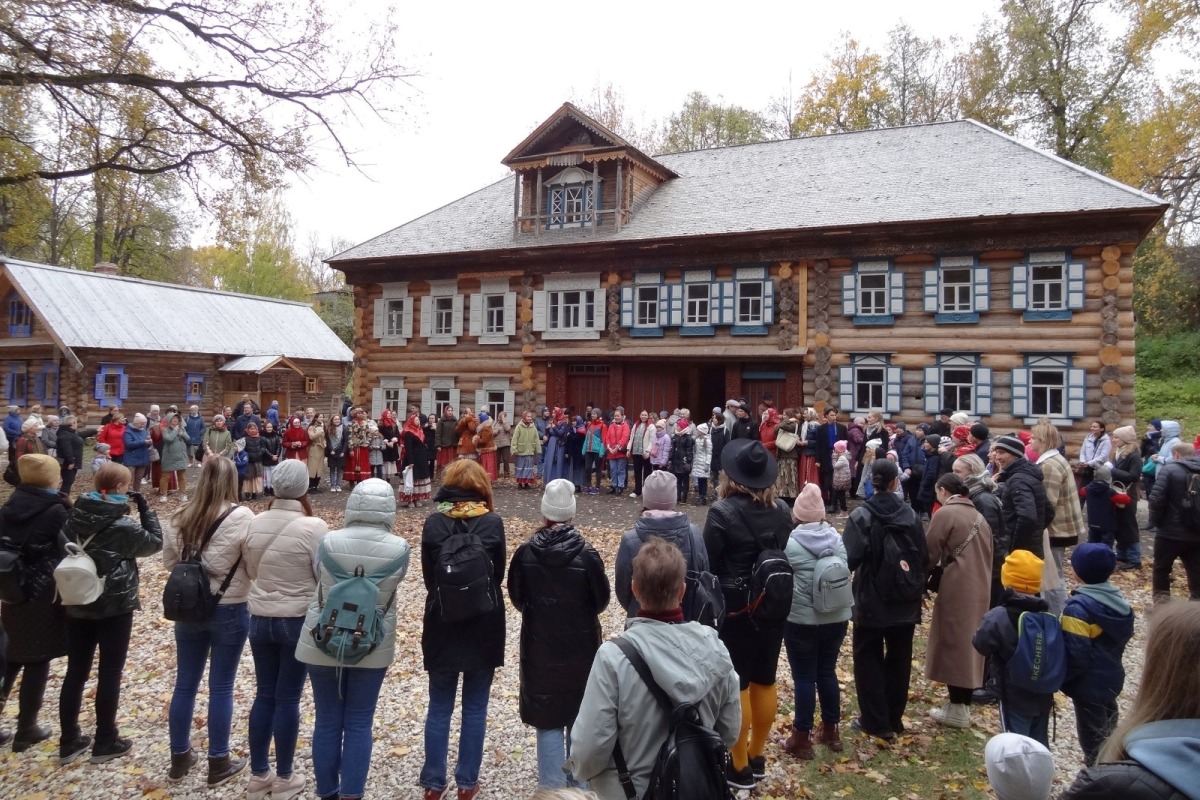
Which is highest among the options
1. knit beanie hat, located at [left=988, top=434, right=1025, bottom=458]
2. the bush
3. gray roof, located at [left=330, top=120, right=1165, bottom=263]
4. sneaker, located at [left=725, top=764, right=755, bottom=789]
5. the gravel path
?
gray roof, located at [left=330, top=120, right=1165, bottom=263]

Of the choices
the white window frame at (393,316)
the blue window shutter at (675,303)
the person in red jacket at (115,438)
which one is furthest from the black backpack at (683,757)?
the white window frame at (393,316)

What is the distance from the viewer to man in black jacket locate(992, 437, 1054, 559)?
589cm

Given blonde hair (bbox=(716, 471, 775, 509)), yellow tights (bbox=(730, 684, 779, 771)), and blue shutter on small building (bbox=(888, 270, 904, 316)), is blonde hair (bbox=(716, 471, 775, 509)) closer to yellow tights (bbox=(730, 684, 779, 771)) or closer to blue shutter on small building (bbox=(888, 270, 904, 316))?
yellow tights (bbox=(730, 684, 779, 771))

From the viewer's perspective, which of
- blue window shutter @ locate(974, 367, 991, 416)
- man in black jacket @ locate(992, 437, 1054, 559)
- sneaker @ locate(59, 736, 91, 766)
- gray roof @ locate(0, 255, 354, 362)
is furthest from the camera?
gray roof @ locate(0, 255, 354, 362)

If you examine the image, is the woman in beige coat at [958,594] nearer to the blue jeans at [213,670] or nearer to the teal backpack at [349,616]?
the teal backpack at [349,616]

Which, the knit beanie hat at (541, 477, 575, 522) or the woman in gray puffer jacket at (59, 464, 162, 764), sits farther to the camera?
the woman in gray puffer jacket at (59, 464, 162, 764)

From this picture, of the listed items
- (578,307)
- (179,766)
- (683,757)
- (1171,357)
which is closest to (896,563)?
(683,757)

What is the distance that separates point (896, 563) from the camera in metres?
4.96

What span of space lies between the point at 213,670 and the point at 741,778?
10.9ft

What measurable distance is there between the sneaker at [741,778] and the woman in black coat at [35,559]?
14.3 ft

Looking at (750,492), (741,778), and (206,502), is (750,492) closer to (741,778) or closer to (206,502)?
(741,778)

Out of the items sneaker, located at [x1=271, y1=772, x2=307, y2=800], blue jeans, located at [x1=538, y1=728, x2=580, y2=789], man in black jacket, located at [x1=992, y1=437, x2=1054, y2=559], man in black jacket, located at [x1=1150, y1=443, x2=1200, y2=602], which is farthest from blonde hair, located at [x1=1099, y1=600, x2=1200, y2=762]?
man in black jacket, located at [x1=1150, y1=443, x2=1200, y2=602]

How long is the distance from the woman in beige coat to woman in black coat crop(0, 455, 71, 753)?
19.8 feet

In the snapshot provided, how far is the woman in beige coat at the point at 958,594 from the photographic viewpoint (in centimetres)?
538
